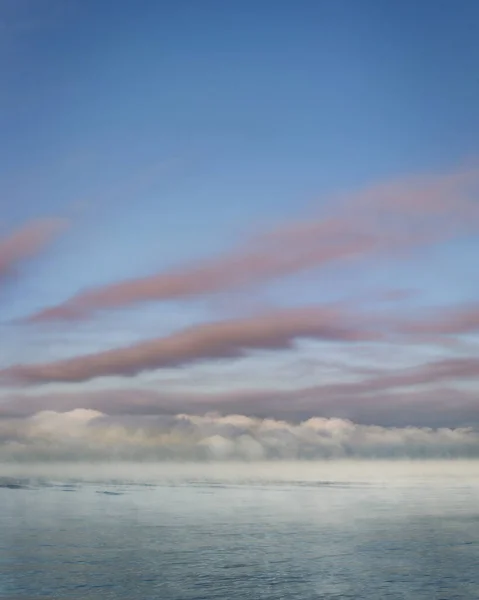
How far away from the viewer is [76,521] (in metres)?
145

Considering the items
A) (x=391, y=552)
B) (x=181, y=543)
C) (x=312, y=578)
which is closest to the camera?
(x=312, y=578)

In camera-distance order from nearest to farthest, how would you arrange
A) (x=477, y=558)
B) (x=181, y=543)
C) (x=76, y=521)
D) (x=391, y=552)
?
(x=477, y=558), (x=391, y=552), (x=181, y=543), (x=76, y=521)

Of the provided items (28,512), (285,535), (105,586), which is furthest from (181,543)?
(28,512)

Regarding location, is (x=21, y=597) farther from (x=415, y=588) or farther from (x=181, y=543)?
(x=181, y=543)

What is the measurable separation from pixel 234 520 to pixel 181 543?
48.6m

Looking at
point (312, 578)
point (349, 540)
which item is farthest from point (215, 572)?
point (349, 540)

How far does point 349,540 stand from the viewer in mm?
109688

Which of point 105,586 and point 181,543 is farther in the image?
point 181,543

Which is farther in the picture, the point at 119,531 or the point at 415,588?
the point at 119,531

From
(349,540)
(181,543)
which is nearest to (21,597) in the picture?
(181,543)

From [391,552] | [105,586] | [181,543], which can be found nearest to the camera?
[105,586]

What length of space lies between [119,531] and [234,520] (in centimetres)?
3389

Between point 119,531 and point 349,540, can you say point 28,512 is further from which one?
point 349,540

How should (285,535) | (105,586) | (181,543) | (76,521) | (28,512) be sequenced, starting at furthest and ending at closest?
(28,512)
(76,521)
(285,535)
(181,543)
(105,586)
